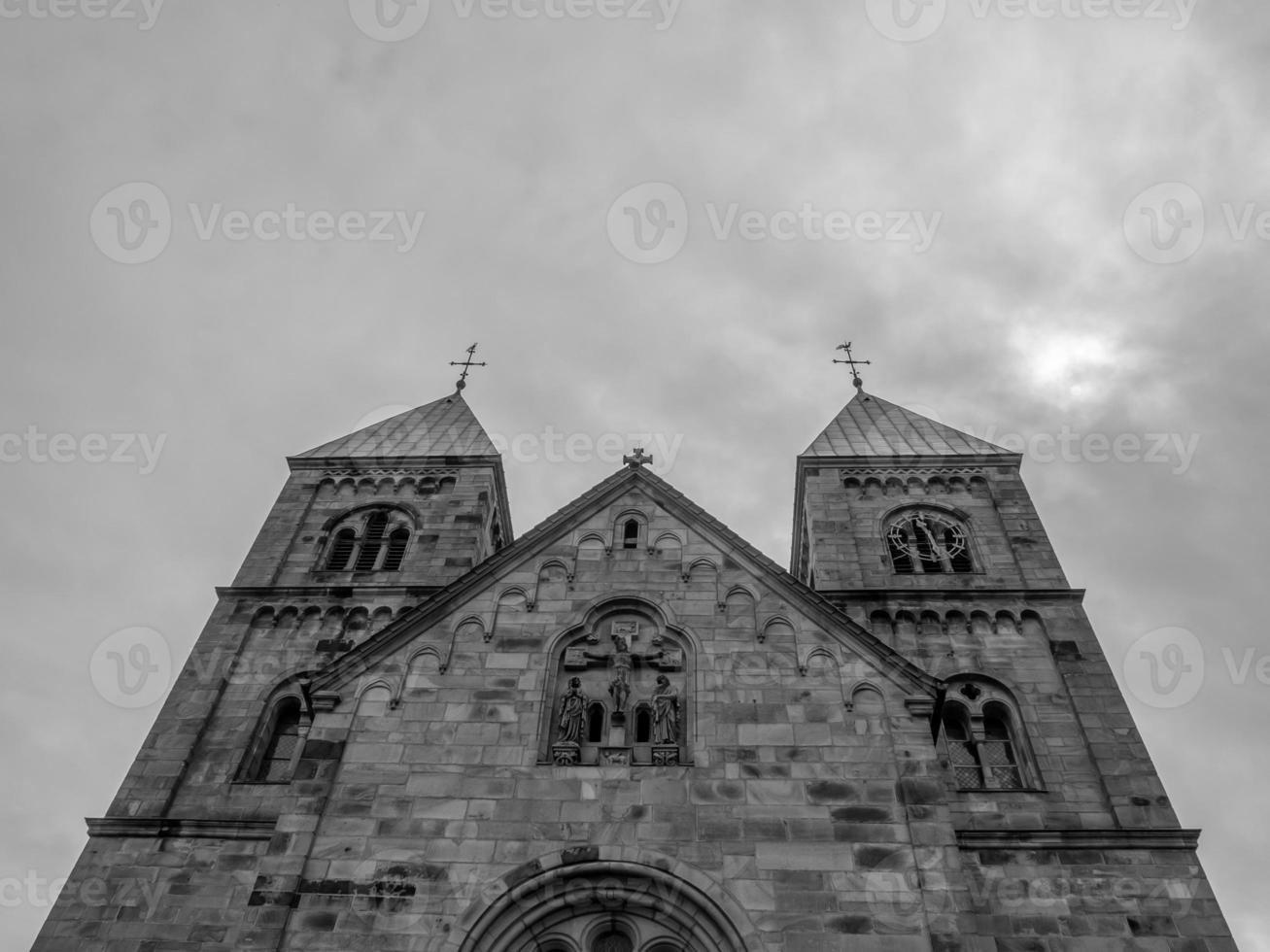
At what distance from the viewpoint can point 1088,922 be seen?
16141 mm

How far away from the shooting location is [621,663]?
16062mm

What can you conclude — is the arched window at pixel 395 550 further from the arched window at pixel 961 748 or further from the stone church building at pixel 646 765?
the arched window at pixel 961 748

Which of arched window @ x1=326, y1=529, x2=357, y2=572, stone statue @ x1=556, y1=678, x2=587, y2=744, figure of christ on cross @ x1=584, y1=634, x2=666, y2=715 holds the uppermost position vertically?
arched window @ x1=326, y1=529, x2=357, y2=572

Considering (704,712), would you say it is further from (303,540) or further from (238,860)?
(303,540)

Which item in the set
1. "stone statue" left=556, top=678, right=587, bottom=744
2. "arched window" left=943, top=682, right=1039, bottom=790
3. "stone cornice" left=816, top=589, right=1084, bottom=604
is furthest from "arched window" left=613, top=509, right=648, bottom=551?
"arched window" left=943, top=682, right=1039, bottom=790

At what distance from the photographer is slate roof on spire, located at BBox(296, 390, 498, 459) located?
29.4m

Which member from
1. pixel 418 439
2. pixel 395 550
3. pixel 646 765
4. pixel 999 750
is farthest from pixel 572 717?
pixel 418 439

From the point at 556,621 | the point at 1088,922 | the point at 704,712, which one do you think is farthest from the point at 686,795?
the point at 1088,922

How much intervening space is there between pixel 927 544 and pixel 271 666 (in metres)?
15.8

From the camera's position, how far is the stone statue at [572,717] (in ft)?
48.7

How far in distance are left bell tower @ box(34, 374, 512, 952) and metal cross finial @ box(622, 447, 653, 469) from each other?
248 inches

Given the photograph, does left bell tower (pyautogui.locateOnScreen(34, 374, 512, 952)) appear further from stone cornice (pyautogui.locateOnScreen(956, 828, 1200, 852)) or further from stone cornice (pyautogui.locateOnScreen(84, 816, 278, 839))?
stone cornice (pyautogui.locateOnScreen(956, 828, 1200, 852))

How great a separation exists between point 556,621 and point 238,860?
7.34 metres

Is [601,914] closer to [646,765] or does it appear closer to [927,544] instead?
[646,765]
